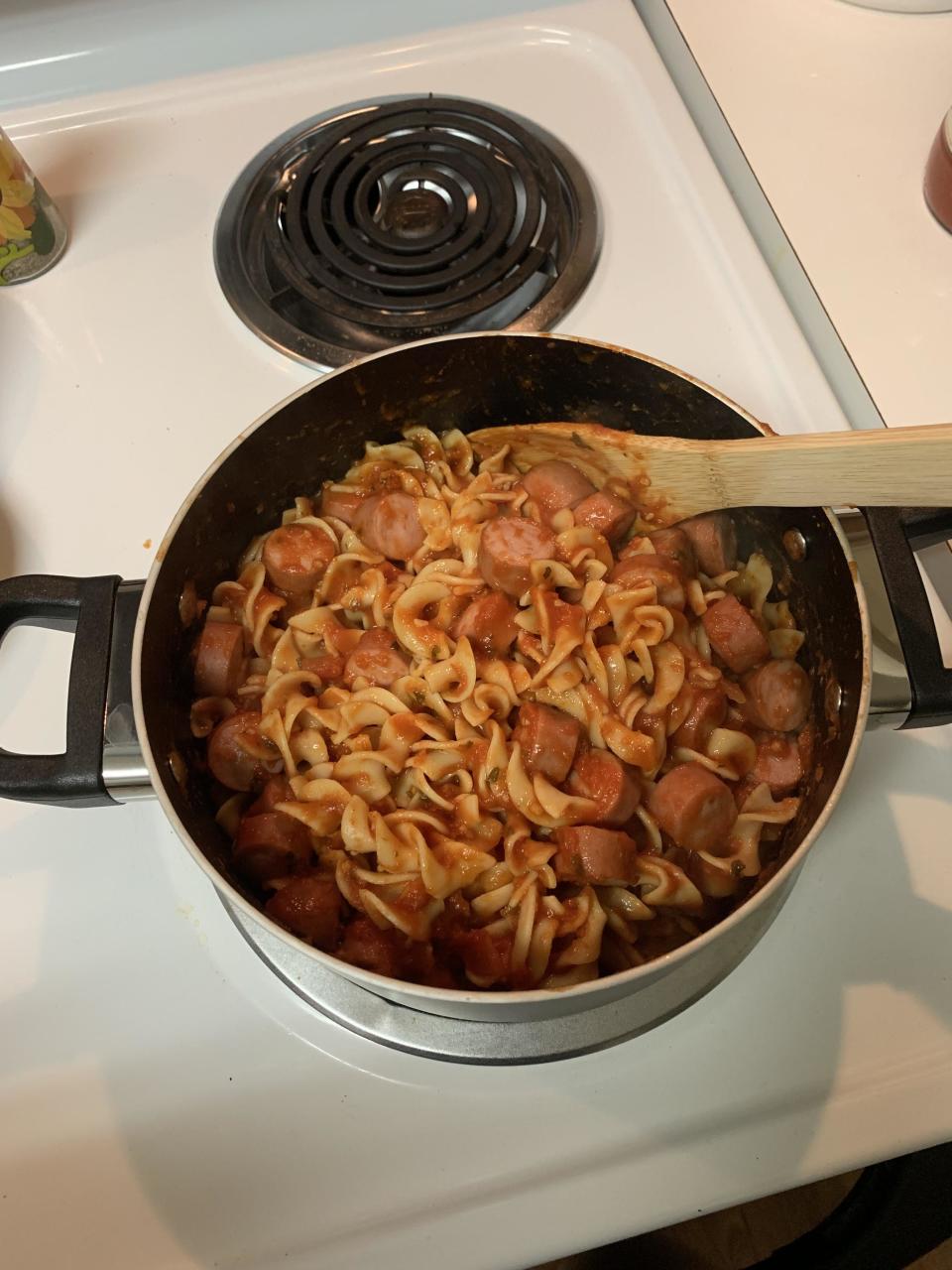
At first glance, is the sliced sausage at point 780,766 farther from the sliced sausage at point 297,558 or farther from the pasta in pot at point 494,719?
the sliced sausage at point 297,558

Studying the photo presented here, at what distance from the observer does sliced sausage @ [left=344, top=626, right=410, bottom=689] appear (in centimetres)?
160

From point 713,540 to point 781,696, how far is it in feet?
1.14

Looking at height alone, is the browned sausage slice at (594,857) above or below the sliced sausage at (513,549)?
below

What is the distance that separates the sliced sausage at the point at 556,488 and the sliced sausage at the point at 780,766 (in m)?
0.57

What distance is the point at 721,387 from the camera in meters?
1.79

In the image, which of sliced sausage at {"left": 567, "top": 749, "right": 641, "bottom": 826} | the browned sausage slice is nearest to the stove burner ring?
sliced sausage at {"left": 567, "top": 749, "right": 641, "bottom": 826}

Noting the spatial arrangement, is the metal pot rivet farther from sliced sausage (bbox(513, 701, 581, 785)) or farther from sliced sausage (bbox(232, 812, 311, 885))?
sliced sausage (bbox(232, 812, 311, 885))

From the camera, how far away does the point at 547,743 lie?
147 centimetres

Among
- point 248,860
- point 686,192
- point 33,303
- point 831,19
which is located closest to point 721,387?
point 686,192

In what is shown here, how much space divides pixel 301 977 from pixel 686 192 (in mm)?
1786

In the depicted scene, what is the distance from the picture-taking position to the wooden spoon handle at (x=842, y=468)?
1.15m

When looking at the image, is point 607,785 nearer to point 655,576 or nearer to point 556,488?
point 655,576

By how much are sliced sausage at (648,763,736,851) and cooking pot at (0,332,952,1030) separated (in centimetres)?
11

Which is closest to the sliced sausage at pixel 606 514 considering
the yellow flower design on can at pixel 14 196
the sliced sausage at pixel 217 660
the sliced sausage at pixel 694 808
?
the sliced sausage at pixel 694 808
